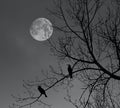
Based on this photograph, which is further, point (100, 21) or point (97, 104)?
point (97, 104)

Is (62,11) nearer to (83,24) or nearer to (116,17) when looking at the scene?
(83,24)

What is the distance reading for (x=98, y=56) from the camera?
829cm

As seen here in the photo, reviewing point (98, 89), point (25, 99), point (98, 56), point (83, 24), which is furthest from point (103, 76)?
point (25, 99)

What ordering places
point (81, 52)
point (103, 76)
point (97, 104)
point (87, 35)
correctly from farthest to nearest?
point (97, 104), point (81, 52), point (87, 35), point (103, 76)

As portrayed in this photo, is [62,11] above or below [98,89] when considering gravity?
above

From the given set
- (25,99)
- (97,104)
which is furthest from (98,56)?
(97,104)

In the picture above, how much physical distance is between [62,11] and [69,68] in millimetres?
3276

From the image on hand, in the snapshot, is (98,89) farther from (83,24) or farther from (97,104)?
(97,104)

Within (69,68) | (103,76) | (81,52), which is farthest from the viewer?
(81,52)

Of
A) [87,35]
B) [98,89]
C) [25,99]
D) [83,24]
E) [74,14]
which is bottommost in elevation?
[25,99]

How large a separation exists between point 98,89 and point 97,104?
16.2ft

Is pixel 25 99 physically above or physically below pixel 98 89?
below

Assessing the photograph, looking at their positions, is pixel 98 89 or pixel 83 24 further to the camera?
pixel 83 24

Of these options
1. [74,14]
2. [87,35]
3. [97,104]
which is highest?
[74,14]
